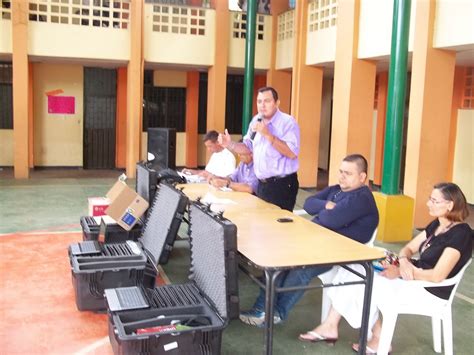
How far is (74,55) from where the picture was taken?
34.0 feet

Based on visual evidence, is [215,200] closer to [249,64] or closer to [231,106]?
[249,64]

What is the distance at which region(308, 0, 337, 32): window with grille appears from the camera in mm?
9000

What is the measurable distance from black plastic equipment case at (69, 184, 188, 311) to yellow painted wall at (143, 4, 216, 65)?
6.82 meters

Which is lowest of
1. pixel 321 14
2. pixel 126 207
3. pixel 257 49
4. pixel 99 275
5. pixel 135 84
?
pixel 99 275

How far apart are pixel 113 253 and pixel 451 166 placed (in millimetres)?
7039

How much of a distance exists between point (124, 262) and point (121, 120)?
29.7 feet

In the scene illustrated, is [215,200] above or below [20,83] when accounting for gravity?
below

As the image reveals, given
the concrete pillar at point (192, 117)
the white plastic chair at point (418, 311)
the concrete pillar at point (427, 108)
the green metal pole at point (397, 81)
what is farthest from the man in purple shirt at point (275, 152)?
the concrete pillar at point (192, 117)

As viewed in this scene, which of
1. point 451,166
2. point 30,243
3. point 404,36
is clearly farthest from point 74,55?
point 451,166

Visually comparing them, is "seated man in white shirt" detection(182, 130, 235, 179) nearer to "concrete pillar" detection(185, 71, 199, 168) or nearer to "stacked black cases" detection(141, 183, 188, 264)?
"stacked black cases" detection(141, 183, 188, 264)

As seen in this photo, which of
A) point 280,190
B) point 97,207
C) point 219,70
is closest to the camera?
point 280,190

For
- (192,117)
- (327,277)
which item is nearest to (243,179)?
(327,277)

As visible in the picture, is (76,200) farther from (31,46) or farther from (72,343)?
(72,343)

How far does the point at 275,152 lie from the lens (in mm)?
4480
